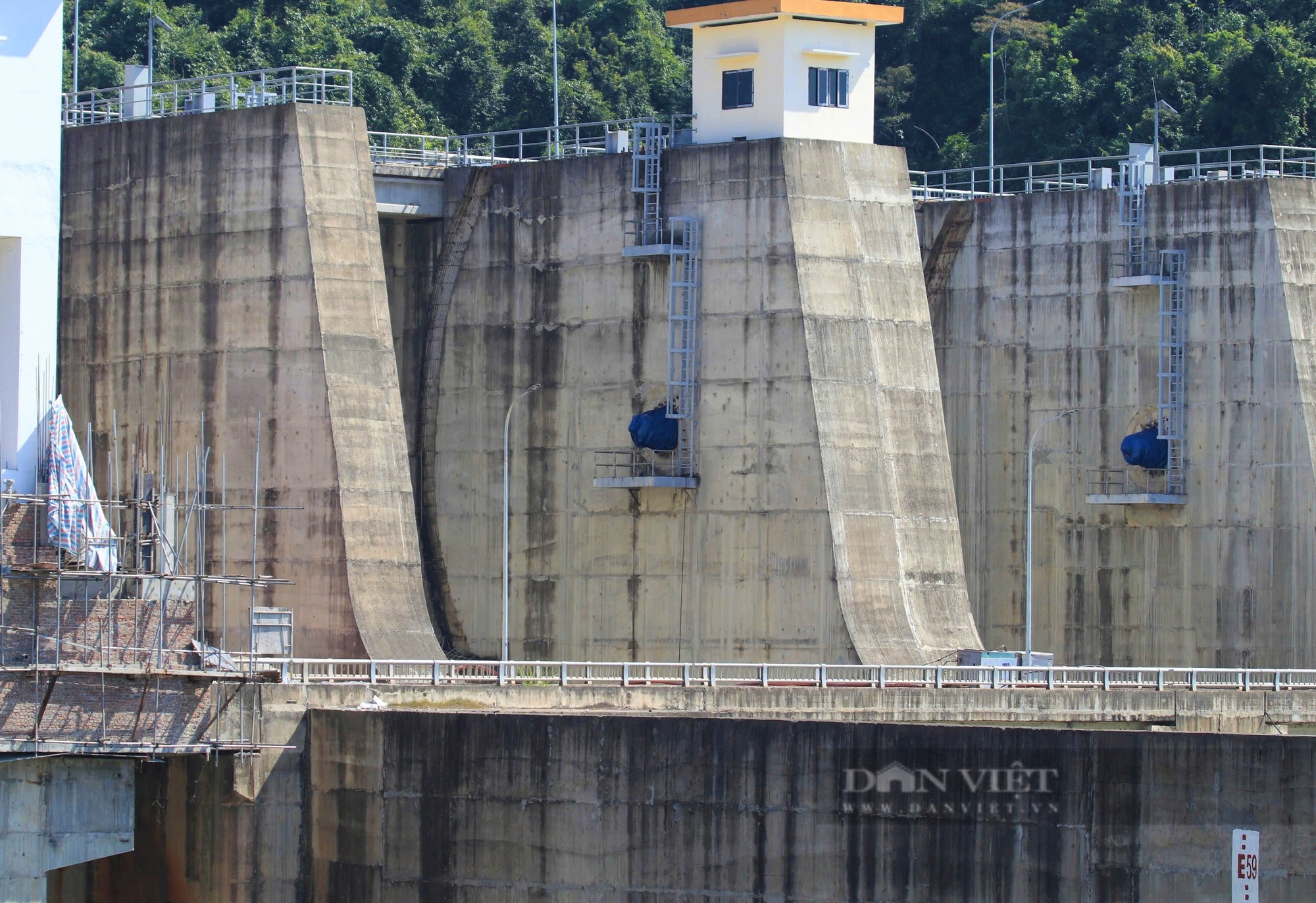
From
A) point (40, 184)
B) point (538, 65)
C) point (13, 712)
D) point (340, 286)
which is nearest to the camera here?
point (13, 712)

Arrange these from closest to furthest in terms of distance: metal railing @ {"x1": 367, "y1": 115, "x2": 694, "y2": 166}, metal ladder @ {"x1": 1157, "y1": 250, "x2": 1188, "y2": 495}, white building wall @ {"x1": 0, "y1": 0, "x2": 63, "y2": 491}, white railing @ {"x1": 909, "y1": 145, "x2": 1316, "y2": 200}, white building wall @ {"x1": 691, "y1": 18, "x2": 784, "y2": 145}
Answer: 1. white building wall @ {"x1": 0, "y1": 0, "x2": 63, "y2": 491}
2. white building wall @ {"x1": 691, "y1": 18, "x2": 784, "y2": 145}
3. metal railing @ {"x1": 367, "y1": 115, "x2": 694, "y2": 166}
4. metal ladder @ {"x1": 1157, "y1": 250, "x2": 1188, "y2": 495}
5. white railing @ {"x1": 909, "y1": 145, "x2": 1316, "y2": 200}

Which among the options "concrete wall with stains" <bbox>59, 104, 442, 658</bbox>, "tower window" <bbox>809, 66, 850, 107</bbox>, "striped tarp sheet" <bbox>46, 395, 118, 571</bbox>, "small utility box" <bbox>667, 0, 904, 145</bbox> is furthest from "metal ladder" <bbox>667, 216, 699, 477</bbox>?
"striped tarp sheet" <bbox>46, 395, 118, 571</bbox>

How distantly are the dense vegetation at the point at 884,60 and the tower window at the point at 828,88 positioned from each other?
42.0 meters

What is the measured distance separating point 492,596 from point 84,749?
31.3 m

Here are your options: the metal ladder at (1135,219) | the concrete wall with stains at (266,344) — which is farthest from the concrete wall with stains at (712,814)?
the metal ladder at (1135,219)

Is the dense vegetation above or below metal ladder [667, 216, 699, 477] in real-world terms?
above

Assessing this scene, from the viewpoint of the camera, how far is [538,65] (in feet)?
463

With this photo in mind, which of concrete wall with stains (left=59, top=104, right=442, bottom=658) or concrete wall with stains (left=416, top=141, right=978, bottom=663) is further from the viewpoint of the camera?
concrete wall with stains (left=416, top=141, right=978, bottom=663)

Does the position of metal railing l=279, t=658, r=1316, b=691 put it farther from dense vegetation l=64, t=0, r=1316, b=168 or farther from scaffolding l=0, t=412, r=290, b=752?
dense vegetation l=64, t=0, r=1316, b=168

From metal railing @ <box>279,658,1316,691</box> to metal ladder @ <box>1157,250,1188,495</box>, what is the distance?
1062 cm

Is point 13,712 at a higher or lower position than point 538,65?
lower

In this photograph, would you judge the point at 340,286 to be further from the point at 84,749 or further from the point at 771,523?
the point at 84,749

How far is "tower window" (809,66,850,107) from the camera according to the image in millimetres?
83000

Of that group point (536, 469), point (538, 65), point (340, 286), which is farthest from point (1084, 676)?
point (538, 65)
